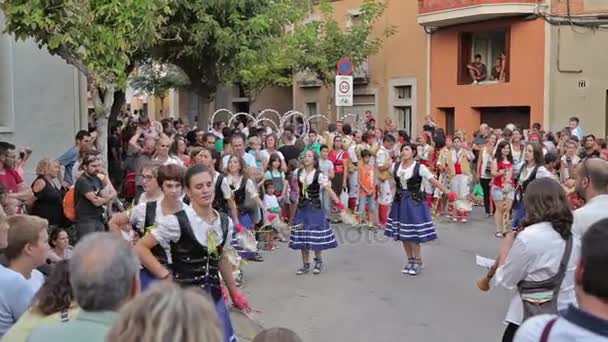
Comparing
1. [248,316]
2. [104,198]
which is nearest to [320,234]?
[104,198]

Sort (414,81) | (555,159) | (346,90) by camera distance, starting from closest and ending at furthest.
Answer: (555,159) → (346,90) → (414,81)

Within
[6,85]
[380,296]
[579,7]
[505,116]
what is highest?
[579,7]

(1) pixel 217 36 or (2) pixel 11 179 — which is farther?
(1) pixel 217 36

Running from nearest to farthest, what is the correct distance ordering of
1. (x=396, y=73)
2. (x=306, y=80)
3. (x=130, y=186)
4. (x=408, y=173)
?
1. (x=408, y=173)
2. (x=130, y=186)
3. (x=396, y=73)
4. (x=306, y=80)

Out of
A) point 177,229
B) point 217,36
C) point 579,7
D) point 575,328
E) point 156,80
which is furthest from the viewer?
point 156,80

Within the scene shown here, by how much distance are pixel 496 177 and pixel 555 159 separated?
197 cm

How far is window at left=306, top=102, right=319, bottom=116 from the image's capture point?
31.4 meters

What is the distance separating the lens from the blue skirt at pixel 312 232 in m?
9.84

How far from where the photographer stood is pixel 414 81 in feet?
85.7

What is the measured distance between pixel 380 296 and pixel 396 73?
19028 millimetres

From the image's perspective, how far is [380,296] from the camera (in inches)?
347

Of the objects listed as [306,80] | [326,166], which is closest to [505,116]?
[306,80]

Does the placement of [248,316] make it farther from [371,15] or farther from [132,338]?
[371,15]

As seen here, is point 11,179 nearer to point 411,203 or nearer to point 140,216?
point 140,216
